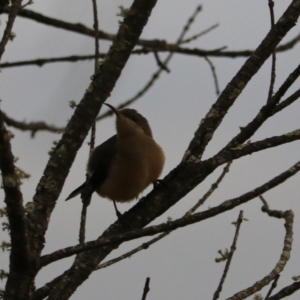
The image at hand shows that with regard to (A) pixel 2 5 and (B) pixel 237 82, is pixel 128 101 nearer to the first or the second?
(B) pixel 237 82

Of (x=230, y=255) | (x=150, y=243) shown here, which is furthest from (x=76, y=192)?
(x=230, y=255)

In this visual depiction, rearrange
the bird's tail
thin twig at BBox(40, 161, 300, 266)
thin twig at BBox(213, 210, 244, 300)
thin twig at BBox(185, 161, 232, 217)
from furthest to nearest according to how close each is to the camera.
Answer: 1. the bird's tail
2. thin twig at BBox(185, 161, 232, 217)
3. thin twig at BBox(213, 210, 244, 300)
4. thin twig at BBox(40, 161, 300, 266)

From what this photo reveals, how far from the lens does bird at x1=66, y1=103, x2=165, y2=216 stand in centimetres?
436

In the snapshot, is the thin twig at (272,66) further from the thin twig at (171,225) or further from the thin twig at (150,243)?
the thin twig at (171,225)

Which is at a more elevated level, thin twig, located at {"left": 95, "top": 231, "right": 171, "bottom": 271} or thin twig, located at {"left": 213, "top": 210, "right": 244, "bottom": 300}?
thin twig, located at {"left": 95, "top": 231, "right": 171, "bottom": 271}

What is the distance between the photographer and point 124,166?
4.49 meters

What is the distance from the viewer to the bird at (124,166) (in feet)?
14.3

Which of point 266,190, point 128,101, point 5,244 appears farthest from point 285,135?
point 128,101

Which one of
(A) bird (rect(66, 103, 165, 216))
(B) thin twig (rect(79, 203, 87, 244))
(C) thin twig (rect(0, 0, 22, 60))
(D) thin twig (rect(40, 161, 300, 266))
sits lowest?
(D) thin twig (rect(40, 161, 300, 266))

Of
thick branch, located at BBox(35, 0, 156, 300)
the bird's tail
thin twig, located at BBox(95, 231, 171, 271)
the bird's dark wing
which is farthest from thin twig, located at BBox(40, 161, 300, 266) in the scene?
the bird's tail

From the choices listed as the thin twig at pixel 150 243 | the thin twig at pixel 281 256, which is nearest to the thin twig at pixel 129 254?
the thin twig at pixel 150 243

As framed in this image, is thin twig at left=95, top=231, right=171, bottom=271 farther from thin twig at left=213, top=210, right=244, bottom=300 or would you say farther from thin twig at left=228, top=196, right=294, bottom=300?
thin twig at left=228, top=196, right=294, bottom=300

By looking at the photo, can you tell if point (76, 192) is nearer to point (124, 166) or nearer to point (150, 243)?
point (124, 166)

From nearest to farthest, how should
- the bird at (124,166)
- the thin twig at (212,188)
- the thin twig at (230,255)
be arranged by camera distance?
the thin twig at (230,255) < the thin twig at (212,188) < the bird at (124,166)
